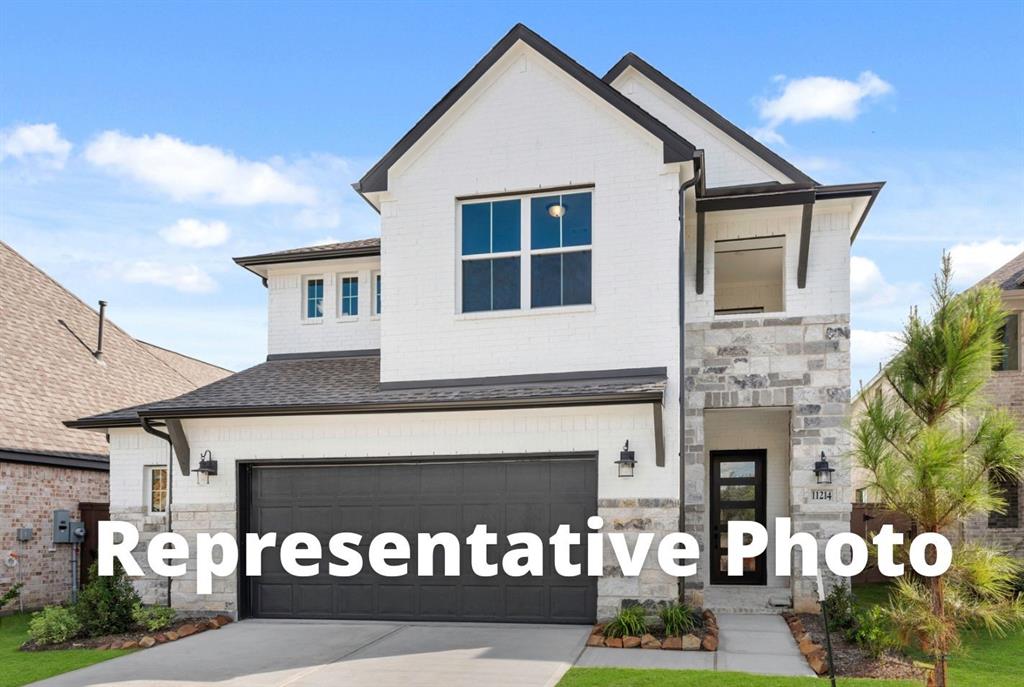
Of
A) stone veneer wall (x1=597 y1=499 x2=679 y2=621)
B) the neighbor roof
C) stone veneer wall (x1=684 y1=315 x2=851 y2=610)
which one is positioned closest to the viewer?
stone veneer wall (x1=597 y1=499 x2=679 y2=621)

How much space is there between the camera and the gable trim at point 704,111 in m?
13.6

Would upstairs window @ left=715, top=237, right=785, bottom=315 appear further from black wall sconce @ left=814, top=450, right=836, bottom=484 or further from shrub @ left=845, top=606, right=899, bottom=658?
shrub @ left=845, top=606, right=899, bottom=658

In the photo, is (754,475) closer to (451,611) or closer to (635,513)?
(635,513)

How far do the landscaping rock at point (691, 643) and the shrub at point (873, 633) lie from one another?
1839mm

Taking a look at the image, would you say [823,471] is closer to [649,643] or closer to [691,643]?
[691,643]

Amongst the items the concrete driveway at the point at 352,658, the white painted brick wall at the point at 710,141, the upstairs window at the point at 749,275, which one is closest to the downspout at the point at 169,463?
the concrete driveway at the point at 352,658

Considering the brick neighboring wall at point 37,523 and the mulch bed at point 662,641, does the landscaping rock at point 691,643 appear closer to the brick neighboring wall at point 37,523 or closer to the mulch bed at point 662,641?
the mulch bed at point 662,641

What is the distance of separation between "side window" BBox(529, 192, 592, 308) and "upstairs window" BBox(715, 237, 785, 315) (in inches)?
Answer: 99.7

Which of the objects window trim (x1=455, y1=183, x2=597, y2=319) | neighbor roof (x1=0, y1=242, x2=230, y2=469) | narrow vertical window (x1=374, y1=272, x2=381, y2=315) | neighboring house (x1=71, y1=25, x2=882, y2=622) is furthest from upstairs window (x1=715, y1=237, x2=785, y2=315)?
neighbor roof (x1=0, y1=242, x2=230, y2=469)

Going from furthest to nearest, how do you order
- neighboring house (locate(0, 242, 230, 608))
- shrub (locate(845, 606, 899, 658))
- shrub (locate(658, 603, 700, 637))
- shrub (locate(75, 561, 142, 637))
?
neighboring house (locate(0, 242, 230, 608)), shrub (locate(75, 561, 142, 637)), shrub (locate(658, 603, 700, 637)), shrub (locate(845, 606, 899, 658))

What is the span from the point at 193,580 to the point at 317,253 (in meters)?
5.83

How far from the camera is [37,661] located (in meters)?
10.6

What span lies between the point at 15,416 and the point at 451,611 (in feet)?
30.7

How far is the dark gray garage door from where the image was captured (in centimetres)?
1163
